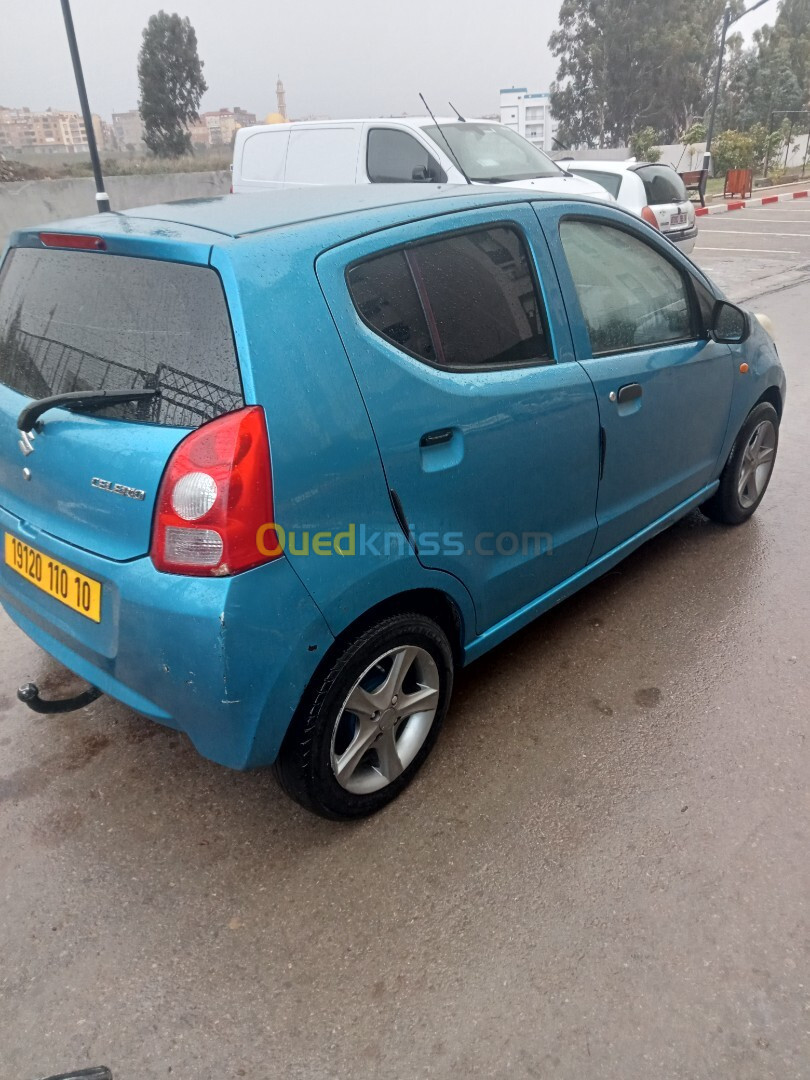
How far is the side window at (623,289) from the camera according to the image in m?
2.73

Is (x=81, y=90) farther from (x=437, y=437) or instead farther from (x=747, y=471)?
(x=437, y=437)

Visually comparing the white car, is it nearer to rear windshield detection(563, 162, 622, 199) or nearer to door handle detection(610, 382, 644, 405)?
rear windshield detection(563, 162, 622, 199)

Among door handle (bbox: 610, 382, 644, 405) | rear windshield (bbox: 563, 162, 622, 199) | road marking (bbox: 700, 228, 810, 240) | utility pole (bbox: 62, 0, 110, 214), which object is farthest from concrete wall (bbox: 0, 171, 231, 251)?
door handle (bbox: 610, 382, 644, 405)

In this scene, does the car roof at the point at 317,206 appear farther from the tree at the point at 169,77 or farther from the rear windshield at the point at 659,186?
the tree at the point at 169,77

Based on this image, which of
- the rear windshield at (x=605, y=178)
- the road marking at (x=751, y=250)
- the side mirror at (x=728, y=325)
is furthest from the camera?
the road marking at (x=751, y=250)

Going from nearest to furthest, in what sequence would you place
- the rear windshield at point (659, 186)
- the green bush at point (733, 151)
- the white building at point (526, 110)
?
the rear windshield at point (659, 186) < the green bush at point (733, 151) < the white building at point (526, 110)

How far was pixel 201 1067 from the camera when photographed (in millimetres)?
1690

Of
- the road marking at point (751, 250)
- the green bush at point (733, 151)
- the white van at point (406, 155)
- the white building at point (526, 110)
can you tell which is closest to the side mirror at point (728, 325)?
the white van at point (406, 155)

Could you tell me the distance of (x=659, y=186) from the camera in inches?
432

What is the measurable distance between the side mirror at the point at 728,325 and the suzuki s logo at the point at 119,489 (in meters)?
2.52

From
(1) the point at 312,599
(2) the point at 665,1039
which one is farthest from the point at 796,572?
(1) the point at 312,599

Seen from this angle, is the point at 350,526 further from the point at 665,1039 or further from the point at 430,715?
the point at 665,1039

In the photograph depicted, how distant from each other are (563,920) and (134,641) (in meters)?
1.28

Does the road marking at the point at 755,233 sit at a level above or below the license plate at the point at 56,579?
below
